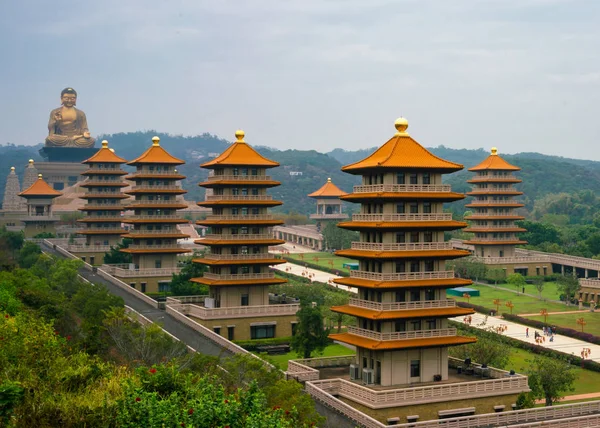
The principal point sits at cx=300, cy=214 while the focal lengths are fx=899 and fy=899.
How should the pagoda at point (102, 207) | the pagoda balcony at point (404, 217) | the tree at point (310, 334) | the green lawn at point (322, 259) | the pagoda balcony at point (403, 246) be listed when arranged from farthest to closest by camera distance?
the green lawn at point (322, 259) → the pagoda at point (102, 207) → the tree at point (310, 334) → the pagoda balcony at point (404, 217) → the pagoda balcony at point (403, 246)

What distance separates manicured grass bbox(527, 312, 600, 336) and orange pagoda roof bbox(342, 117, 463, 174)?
36.7m

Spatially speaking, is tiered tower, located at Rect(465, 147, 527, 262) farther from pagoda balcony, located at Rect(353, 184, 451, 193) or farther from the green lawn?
pagoda balcony, located at Rect(353, 184, 451, 193)

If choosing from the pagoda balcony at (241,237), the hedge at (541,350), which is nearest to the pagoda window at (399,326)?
the hedge at (541,350)

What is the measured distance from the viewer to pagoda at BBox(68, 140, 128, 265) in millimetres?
124062

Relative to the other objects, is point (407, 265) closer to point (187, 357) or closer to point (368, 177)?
point (368, 177)

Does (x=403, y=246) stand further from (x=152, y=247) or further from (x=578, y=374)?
(x=152, y=247)

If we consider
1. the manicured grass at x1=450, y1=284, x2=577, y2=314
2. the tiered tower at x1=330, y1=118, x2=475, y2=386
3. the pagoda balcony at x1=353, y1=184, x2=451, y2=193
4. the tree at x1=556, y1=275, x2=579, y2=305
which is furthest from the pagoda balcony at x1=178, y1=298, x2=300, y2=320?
the tree at x1=556, y1=275, x2=579, y2=305

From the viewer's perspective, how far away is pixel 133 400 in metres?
34.1

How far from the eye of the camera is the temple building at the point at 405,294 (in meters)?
57.4

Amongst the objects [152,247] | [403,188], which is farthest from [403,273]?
[152,247]

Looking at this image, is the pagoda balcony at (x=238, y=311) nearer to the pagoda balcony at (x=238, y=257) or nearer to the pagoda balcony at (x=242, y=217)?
the pagoda balcony at (x=238, y=257)

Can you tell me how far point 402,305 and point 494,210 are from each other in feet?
268

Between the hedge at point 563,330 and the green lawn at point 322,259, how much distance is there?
52.2 metres

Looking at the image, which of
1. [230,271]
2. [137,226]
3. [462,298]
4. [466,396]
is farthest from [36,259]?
[466,396]
